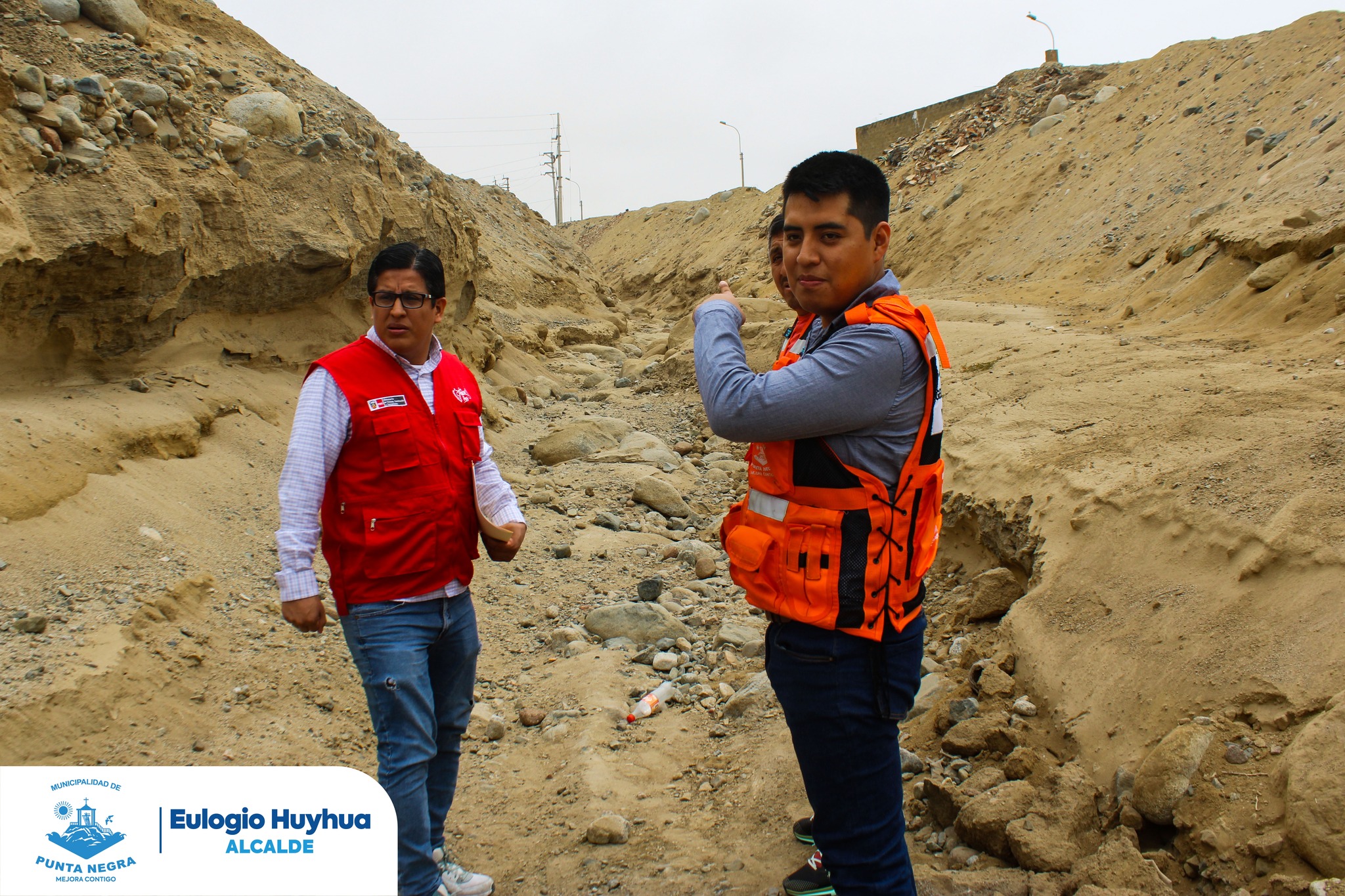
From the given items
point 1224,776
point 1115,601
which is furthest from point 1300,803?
point 1115,601

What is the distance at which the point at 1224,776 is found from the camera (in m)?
2.35

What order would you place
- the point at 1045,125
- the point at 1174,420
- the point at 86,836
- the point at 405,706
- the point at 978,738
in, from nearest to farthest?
1. the point at 86,836
2. the point at 405,706
3. the point at 978,738
4. the point at 1174,420
5. the point at 1045,125

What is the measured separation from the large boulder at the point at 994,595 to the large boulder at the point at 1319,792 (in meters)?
1.70

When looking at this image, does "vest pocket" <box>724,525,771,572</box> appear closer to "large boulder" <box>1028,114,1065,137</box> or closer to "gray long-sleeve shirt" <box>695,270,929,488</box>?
"gray long-sleeve shirt" <box>695,270,929,488</box>

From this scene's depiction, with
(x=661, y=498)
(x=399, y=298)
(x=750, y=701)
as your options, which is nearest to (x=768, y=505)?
(x=399, y=298)

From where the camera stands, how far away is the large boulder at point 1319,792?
6.54ft

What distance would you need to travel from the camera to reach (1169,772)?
7.95ft

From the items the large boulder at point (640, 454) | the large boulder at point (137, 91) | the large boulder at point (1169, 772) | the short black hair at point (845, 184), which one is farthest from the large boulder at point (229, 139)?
the large boulder at point (1169, 772)

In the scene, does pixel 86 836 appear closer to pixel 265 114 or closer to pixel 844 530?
pixel 844 530

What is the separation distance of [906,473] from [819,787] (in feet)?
2.32

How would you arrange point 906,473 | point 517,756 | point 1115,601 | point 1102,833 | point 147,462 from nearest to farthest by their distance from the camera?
point 906,473 → point 1102,833 → point 1115,601 → point 517,756 → point 147,462

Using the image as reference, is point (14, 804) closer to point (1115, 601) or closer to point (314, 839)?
point (314, 839)

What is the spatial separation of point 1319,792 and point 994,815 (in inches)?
33.5

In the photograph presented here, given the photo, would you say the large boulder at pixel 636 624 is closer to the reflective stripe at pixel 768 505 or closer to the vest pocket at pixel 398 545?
the vest pocket at pixel 398 545
